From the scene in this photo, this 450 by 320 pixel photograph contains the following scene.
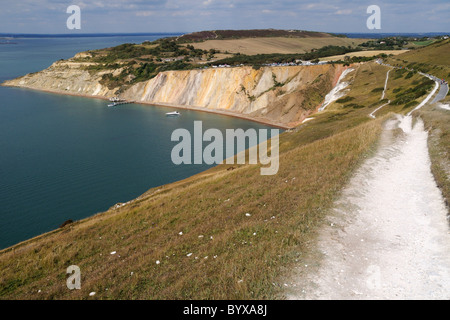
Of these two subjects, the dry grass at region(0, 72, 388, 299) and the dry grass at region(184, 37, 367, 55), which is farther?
the dry grass at region(184, 37, 367, 55)

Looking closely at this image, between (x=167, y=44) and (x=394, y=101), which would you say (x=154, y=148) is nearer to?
(x=394, y=101)

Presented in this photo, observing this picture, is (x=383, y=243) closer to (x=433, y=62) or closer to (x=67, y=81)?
(x=433, y=62)

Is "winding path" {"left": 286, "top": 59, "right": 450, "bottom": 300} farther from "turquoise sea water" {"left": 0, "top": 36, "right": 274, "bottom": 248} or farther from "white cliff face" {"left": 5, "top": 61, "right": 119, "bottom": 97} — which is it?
"white cliff face" {"left": 5, "top": 61, "right": 119, "bottom": 97}

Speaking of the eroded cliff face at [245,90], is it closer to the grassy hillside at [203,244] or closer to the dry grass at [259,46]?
the grassy hillside at [203,244]

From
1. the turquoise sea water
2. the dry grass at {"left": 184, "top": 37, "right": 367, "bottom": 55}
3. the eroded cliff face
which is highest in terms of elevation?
the dry grass at {"left": 184, "top": 37, "right": 367, "bottom": 55}

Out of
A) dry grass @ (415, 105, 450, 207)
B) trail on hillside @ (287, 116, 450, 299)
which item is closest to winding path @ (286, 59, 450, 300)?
trail on hillside @ (287, 116, 450, 299)

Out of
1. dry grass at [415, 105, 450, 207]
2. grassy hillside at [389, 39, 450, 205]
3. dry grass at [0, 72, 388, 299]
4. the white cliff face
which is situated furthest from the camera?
the white cliff face

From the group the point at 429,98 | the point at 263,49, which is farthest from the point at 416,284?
the point at 263,49
